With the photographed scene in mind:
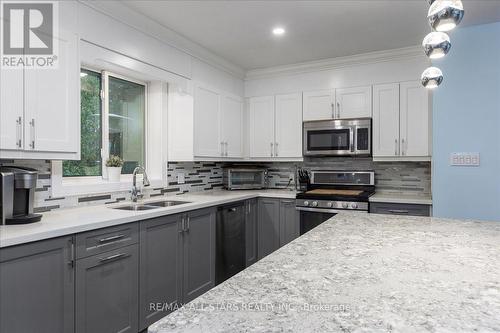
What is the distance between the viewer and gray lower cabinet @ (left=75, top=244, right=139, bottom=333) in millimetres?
1757

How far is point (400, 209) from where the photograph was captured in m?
3.10

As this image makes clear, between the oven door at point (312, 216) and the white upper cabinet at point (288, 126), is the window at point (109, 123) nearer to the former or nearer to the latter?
the white upper cabinet at point (288, 126)

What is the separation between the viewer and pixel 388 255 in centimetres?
120

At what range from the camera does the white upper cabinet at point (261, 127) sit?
408cm

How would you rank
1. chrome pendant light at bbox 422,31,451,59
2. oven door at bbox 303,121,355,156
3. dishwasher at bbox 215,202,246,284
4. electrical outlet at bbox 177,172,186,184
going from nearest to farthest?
chrome pendant light at bbox 422,31,451,59, dishwasher at bbox 215,202,246,284, electrical outlet at bbox 177,172,186,184, oven door at bbox 303,121,355,156

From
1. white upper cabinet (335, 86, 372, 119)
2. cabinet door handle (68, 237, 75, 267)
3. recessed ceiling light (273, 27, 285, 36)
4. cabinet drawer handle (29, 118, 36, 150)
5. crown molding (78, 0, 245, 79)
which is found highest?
recessed ceiling light (273, 27, 285, 36)

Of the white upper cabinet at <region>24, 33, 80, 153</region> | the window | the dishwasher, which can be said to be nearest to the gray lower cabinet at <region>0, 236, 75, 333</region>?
the white upper cabinet at <region>24, 33, 80, 153</region>

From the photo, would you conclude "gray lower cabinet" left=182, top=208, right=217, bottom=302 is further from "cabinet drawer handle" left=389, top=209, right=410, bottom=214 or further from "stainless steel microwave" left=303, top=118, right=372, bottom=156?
"cabinet drawer handle" left=389, top=209, right=410, bottom=214

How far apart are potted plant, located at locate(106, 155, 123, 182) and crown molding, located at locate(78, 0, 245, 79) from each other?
109 centimetres

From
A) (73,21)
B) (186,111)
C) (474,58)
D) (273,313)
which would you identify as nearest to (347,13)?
(474,58)

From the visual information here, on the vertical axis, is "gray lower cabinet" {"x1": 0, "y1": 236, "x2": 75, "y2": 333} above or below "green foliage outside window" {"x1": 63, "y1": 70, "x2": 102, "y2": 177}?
below

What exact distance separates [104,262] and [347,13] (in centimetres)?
251

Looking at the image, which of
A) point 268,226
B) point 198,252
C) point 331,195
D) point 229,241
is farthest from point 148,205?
point 331,195

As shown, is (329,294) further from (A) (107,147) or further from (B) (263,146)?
(B) (263,146)
